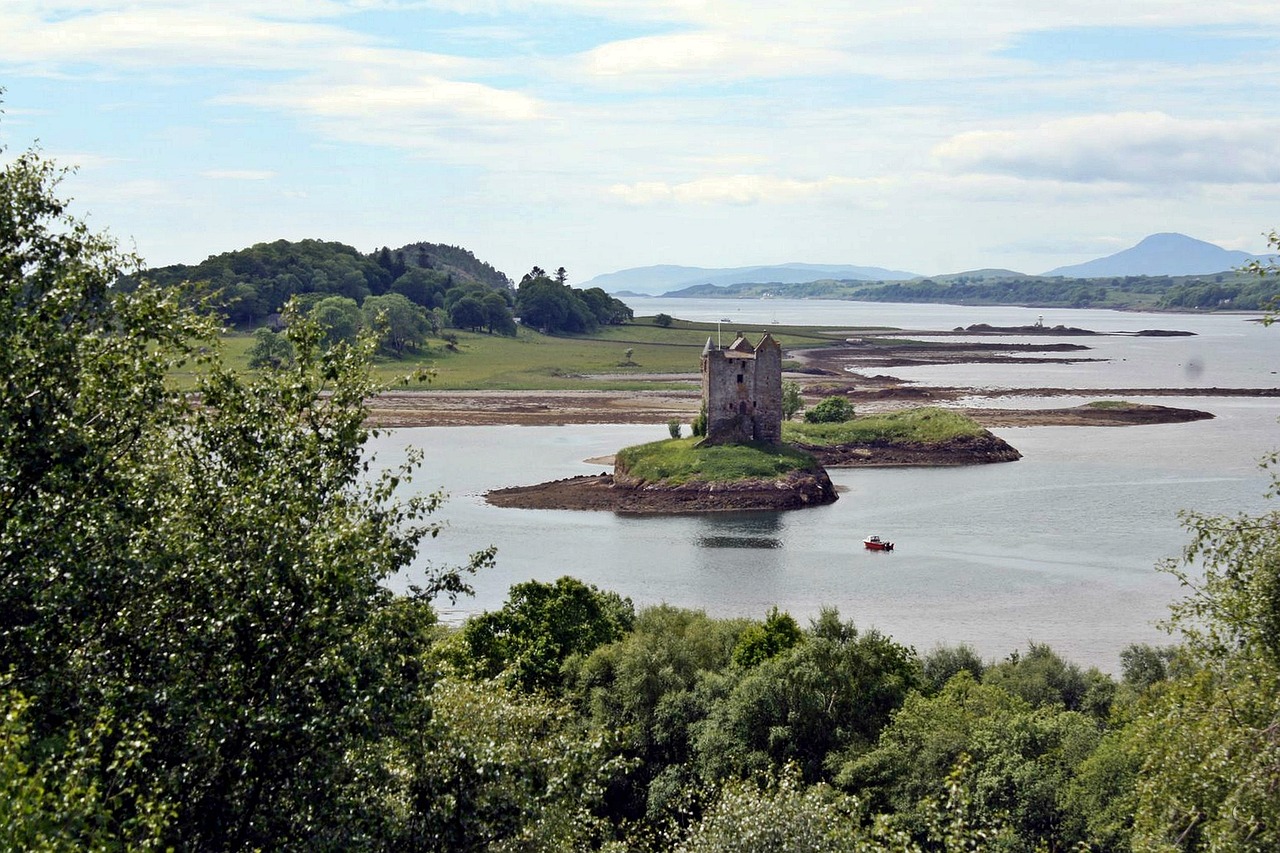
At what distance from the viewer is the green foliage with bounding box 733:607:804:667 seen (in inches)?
1361

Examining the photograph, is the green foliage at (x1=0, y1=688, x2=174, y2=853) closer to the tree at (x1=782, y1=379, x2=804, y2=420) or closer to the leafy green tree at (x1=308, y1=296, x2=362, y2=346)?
the tree at (x1=782, y1=379, x2=804, y2=420)

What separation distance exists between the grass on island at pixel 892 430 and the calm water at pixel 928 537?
15.6ft

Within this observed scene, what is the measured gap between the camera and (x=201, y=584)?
512 inches

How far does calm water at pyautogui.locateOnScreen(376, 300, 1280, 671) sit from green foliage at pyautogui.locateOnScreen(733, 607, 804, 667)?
1035 cm

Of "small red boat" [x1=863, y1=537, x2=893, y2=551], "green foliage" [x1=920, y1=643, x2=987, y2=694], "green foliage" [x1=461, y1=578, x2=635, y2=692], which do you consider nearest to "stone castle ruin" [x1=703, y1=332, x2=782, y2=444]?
"small red boat" [x1=863, y1=537, x2=893, y2=551]

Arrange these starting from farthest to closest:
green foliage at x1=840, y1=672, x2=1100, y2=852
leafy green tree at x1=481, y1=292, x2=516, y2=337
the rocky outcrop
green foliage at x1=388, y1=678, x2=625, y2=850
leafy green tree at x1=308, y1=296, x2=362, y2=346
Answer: leafy green tree at x1=481, y1=292, x2=516, y2=337 → leafy green tree at x1=308, y1=296, x2=362, y2=346 → the rocky outcrop → green foliage at x1=840, y1=672, x2=1100, y2=852 → green foliage at x1=388, y1=678, x2=625, y2=850

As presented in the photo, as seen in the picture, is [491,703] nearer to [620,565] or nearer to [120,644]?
[120,644]

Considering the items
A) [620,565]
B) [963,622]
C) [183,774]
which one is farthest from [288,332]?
[620,565]

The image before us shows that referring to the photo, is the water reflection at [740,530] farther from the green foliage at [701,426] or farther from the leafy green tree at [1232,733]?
the leafy green tree at [1232,733]

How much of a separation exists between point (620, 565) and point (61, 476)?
4774cm

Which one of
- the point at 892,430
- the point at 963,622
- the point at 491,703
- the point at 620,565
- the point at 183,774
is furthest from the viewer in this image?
the point at 892,430

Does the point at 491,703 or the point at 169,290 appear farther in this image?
the point at 491,703

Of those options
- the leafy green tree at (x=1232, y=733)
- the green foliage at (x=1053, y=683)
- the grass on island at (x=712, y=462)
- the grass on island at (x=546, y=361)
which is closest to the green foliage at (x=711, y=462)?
the grass on island at (x=712, y=462)

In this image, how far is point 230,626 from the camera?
12.9 metres
